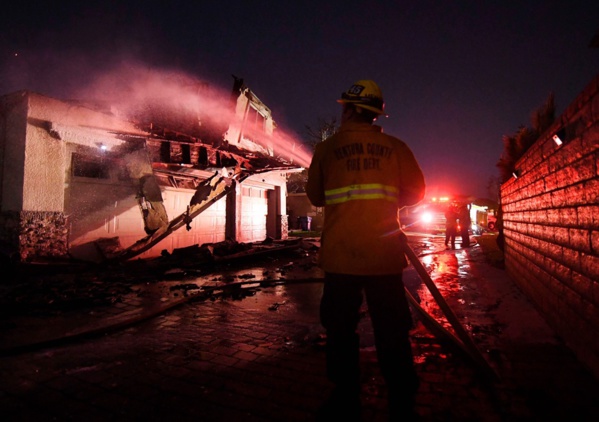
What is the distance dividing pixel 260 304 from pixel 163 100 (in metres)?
9.89

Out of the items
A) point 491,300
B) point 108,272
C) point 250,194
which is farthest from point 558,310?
point 250,194

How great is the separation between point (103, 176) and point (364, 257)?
9428mm

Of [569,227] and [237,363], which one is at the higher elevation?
[569,227]

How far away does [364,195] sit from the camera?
6.84ft

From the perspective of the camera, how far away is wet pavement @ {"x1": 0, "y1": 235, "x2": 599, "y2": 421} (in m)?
2.23

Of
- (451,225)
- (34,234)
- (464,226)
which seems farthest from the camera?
(464,226)

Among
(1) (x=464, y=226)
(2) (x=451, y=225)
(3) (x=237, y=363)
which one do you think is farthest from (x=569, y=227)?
(1) (x=464, y=226)

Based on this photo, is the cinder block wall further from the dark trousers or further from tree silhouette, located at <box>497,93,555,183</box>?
tree silhouette, located at <box>497,93,555,183</box>

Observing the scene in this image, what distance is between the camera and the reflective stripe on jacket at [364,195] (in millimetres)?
2041

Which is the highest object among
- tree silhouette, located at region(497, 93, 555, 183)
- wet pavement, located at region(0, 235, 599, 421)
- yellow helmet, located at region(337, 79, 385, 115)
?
tree silhouette, located at region(497, 93, 555, 183)

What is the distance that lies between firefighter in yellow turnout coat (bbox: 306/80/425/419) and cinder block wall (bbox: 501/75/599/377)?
1.68 meters

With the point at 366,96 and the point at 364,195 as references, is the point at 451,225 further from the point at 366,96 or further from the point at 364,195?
the point at 364,195

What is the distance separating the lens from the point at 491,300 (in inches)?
205

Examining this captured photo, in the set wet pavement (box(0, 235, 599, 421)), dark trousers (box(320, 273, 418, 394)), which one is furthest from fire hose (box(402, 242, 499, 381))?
dark trousers (box(320, 273, 418, 394))
